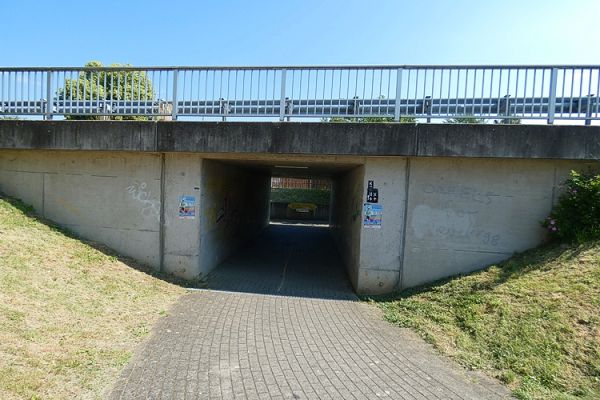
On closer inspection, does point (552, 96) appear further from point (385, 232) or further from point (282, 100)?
point (282, 100)

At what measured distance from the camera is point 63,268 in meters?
5.91

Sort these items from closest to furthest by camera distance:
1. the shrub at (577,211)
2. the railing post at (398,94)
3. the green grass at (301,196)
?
the shrub at (577,211) → the railing post at (398,94) → the green grass at (301,196)

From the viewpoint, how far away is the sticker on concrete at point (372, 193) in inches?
275

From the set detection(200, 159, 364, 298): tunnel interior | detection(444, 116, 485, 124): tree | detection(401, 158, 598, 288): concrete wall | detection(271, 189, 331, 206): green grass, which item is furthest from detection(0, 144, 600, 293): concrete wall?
detection(271, 189, 331, 206): green grass

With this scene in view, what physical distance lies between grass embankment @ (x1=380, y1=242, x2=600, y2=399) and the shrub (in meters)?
0.26

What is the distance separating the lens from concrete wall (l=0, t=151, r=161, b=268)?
7.44 m

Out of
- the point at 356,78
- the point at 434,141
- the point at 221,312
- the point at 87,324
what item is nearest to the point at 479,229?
the point at 434,141

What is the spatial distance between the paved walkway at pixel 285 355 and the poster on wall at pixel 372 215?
57.1 inches

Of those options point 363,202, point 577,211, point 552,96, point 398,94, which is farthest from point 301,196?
point 577,211

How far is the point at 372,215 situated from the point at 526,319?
118 inches

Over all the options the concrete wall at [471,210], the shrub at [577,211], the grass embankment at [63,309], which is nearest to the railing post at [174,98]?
the grass embankment at [63,309]

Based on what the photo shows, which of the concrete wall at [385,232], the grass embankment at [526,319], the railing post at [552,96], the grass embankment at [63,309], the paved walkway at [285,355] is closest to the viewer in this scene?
the grass embankment at [63,309]

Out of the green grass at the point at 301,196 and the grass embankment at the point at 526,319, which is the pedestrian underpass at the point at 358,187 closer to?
the grass embankment at the point at 526,319

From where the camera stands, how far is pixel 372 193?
700 cm
